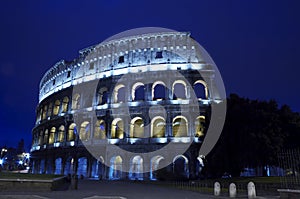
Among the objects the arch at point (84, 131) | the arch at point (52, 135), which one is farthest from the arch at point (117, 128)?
the arch at point (52, 135)

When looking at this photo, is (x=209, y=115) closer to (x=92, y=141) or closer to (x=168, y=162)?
(x=168, y=162)

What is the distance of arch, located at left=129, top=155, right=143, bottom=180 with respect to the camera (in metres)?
22.6

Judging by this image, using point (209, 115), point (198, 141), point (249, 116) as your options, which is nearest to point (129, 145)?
point (198, 141)

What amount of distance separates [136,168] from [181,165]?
4188 millimetres

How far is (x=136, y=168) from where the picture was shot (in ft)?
78.0

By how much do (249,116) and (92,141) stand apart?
14.7 metres

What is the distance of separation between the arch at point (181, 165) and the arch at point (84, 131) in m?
9.88

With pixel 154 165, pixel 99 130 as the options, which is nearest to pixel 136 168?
pixel 154 165

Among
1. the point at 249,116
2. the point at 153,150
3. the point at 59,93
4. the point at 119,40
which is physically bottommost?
the point at 153,150

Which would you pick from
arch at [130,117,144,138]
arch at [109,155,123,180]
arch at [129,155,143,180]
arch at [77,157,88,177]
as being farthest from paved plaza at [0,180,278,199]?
arch at [77,157,88,177]

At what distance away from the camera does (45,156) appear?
2952 centimetres

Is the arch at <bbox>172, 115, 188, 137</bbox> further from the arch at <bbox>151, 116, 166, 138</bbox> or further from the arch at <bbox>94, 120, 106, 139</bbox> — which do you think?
the arch at <bbox>94, 120, 106, 139</bbox>

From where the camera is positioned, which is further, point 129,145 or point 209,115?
point 129,145

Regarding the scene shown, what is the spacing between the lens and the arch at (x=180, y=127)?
24003mm
